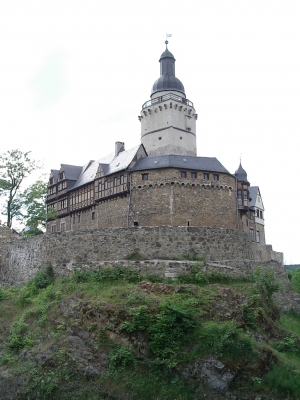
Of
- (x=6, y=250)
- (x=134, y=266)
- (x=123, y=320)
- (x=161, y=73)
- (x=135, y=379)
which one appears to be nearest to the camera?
(x=135, y=379)

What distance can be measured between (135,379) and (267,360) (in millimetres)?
5413

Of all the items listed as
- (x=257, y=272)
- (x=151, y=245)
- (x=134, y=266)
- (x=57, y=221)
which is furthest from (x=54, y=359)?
(x=57, y=221)

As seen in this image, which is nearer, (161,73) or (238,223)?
(238,223)

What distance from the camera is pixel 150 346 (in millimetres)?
20047

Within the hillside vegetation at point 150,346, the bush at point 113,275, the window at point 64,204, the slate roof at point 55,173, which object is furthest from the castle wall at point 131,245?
the slate roof at point 55,173

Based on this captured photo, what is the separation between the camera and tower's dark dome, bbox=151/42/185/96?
→ 55281 mm

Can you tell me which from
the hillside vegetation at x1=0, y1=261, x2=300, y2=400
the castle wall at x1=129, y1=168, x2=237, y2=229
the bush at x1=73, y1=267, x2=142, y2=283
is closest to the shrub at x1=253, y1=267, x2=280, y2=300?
the hillside vegetation at x1=0, y1=261, x2=300, y2=400

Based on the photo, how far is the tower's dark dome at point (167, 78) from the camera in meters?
55.3

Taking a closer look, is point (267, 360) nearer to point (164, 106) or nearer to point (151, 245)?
point (151, 245)

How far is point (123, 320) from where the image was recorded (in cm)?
2094

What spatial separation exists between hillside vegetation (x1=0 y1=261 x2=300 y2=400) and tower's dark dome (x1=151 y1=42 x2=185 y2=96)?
3551 cm

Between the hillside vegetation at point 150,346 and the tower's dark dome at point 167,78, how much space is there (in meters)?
35.5

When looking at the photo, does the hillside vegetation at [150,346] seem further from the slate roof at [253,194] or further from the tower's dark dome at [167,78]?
the slate roof at [253,194]

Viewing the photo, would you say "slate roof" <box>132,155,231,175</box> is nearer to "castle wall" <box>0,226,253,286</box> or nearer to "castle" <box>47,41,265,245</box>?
"castle" <box>47,41,265,245</box>
